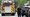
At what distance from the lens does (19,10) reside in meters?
0.74

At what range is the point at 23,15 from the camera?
0.74 metres

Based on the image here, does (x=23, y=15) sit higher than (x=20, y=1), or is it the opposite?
(x=20, y=1)

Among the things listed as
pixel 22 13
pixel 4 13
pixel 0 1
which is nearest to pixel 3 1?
pixel 0 1

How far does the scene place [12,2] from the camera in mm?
754

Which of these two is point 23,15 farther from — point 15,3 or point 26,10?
point 15,3

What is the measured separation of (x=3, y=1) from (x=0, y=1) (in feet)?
0.12

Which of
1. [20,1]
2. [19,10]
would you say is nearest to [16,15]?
[19,10]

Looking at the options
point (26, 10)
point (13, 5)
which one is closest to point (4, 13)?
point (13, 5)

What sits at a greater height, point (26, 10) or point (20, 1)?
point (20, 1)

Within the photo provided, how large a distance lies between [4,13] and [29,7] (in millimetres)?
313

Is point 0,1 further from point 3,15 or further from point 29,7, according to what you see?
point 29,7

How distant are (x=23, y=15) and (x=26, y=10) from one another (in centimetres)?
7

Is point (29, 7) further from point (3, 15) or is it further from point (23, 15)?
point (3, 15)

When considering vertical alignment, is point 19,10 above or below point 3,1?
below
